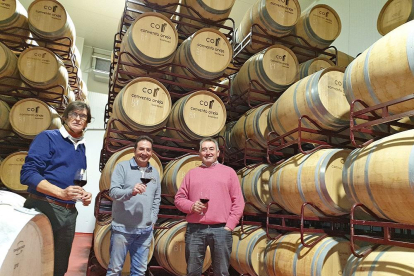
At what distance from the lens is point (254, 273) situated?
3797 millimetres

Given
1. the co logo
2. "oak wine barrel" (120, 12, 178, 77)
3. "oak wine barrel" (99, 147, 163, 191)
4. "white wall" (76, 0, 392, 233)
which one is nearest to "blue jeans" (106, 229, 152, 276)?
"oak wine barrel" (99, 147, 163, 191)

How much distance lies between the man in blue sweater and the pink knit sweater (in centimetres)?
100

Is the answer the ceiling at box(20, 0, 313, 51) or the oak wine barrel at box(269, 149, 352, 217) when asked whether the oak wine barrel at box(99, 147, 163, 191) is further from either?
the ceiling at box(20, 0, 313, 51)

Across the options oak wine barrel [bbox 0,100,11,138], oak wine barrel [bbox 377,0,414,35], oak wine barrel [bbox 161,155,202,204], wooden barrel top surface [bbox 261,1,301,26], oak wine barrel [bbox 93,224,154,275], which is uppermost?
wooden barrel top surface [bbox 261,1,301,26]

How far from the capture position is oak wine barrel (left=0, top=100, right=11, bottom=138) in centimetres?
471

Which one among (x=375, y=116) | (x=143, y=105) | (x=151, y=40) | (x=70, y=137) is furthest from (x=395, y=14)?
(x=70, y=137)

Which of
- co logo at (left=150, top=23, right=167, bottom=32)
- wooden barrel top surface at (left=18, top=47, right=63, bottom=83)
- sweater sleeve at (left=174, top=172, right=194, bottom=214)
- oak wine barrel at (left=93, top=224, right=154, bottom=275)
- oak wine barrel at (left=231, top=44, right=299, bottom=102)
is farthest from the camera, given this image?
wooden barrel top surface at (left=18, top=47, right=63, bottom=83)

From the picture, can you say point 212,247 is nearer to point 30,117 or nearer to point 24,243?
point 24,243

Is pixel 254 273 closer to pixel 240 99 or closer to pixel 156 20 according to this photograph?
pixel 240 99

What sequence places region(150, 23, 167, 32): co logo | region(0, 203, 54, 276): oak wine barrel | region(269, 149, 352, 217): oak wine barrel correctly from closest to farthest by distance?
1. region(0, 203, 54, 276): oak wine barrel
2. region(269, 149, 352, 217): oak wine barrel
3. region(150, 23, 167, 32): co logo

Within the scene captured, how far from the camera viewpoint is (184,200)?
3111 mm

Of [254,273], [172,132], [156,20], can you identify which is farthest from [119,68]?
[254,273]

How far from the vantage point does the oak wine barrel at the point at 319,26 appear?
4.84m

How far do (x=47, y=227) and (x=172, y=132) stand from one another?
2607mm
